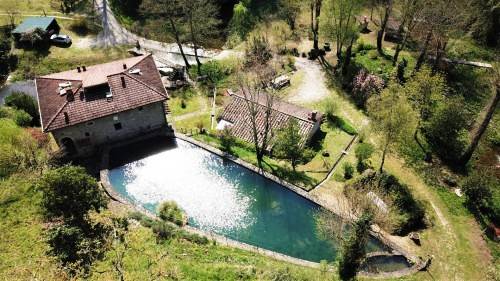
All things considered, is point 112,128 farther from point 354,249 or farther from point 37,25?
point 37,25

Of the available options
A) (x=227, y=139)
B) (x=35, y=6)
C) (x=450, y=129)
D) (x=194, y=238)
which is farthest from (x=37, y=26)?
(x=450, y=129)

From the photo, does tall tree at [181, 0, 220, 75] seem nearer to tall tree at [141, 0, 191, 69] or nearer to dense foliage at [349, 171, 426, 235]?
tall tree at [141, 0, 191, 69]

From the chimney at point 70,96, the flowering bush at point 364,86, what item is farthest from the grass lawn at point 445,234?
the chimney at point 70,96

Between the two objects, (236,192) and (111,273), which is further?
(236,192)

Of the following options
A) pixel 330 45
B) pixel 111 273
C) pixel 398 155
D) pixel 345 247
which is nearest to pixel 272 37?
pixel 330 45

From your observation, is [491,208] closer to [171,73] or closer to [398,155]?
[398,155]

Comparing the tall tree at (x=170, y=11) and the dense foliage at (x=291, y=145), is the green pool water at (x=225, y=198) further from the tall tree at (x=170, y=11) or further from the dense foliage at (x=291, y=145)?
the tall tree at (x=170, y=11)
